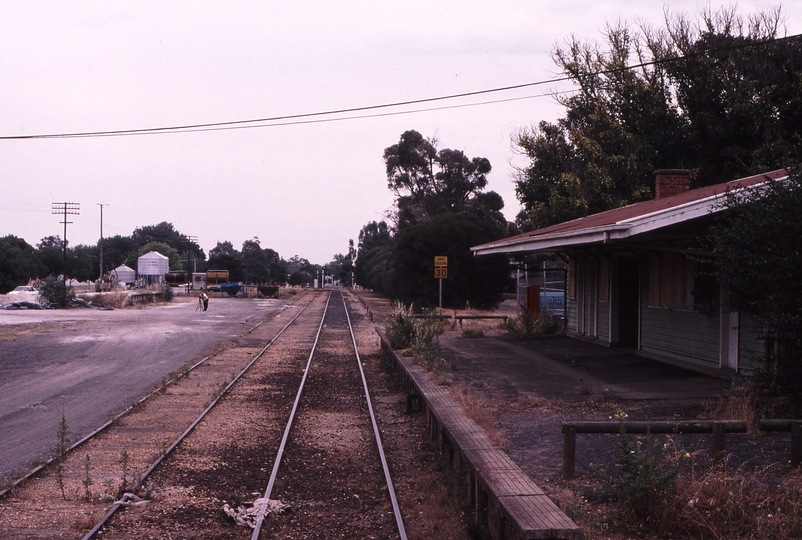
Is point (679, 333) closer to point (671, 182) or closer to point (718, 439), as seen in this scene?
point (671, 182)

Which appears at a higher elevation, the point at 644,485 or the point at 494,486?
the point at 644,485

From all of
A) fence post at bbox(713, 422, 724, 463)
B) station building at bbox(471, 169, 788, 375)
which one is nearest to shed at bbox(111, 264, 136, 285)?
station building at bbox(471, 169, 788, 375)

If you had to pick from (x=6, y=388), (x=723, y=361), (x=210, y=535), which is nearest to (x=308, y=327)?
(x=6, y=388)

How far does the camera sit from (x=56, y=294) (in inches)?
1747

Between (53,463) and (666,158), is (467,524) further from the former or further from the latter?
(666,158)

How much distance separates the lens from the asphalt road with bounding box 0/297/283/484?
10109 millimetres

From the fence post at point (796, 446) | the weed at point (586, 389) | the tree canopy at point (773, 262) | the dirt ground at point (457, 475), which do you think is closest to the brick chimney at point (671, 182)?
the dirt ground at point (457, 475)

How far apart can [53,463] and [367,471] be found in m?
3.47

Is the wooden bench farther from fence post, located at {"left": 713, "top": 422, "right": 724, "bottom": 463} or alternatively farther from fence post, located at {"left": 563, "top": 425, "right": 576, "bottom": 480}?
fence post, located at {"left": 713, "top": 422, "right": 724, "bottom": 463}

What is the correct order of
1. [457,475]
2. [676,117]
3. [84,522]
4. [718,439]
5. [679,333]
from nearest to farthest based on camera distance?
[84,522] < [718,439] < [457,475] < [679,333] < [676,117]

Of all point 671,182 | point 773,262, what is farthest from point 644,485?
point 671,182

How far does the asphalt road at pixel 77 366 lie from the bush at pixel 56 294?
8554 mm

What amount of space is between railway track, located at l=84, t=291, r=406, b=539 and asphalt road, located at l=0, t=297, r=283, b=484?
5.82ft

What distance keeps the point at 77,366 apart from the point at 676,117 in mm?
22572
